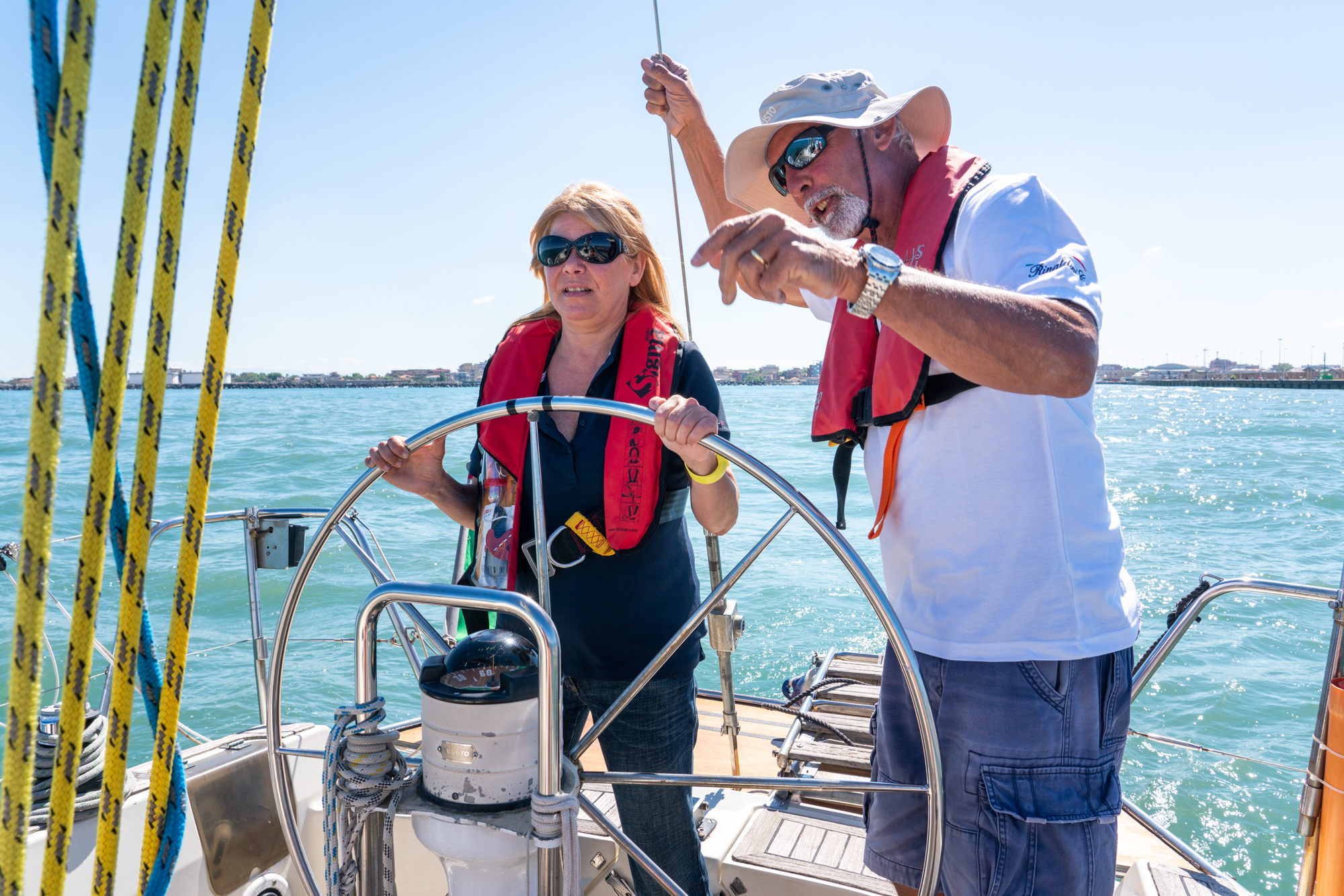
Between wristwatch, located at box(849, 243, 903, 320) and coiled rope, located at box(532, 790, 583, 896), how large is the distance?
0.62 metres

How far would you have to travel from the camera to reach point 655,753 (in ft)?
4.84

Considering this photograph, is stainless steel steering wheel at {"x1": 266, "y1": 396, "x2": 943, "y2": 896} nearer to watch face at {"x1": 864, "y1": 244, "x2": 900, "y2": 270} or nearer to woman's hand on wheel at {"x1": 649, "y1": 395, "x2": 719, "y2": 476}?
woman's hand on wheel at {"x1": 649, "y1": 395, "x2": 719, "y2": 476}

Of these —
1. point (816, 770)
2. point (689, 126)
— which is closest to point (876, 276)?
point (689, 126)

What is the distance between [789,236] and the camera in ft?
2.95

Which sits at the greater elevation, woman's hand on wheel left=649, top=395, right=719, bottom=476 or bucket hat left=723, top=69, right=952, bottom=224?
bucket hat left=723, top=69, right=952, bottom=224

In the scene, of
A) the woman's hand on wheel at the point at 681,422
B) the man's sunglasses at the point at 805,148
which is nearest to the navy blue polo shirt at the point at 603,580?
the woman's hand on wheel at the point at 681,422

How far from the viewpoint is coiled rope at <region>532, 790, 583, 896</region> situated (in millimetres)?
906

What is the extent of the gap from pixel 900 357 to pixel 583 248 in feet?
2.03

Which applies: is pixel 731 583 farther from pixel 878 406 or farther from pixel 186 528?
pixel 186 528

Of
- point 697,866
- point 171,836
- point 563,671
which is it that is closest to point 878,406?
point 563,671

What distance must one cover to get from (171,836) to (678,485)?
0.97 metres

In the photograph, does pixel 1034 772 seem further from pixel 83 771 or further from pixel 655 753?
pixel 83 771

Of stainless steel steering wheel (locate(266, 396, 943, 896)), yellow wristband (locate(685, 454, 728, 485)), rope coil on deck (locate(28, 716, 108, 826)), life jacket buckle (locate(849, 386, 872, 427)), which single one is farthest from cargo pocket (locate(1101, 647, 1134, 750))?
rope coil on deck (locate(28, 716, 108, 826))

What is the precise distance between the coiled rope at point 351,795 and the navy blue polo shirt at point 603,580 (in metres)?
0.47
